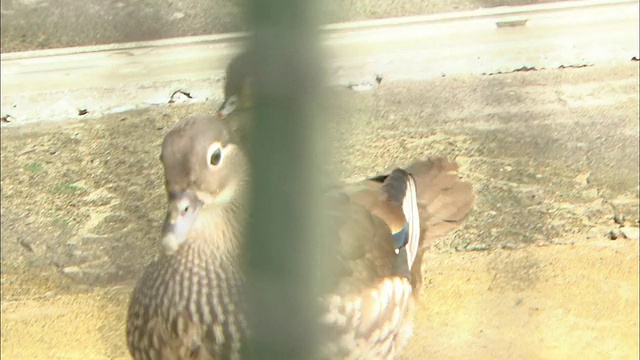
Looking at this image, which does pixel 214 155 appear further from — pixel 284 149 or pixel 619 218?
pixel 619 218

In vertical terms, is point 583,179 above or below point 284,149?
above

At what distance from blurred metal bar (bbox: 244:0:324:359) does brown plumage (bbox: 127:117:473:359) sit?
0.46ft

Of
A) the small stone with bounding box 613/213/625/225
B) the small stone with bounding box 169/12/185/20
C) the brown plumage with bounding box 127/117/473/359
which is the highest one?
the small stone with bounding box 169/12/185/20

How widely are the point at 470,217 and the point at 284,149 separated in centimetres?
133

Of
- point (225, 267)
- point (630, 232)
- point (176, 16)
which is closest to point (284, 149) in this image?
point (225, 267)

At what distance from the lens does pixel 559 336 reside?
174cm

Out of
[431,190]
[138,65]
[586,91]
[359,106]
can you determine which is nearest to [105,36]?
[138,65]

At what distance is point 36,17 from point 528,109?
139 centimetres

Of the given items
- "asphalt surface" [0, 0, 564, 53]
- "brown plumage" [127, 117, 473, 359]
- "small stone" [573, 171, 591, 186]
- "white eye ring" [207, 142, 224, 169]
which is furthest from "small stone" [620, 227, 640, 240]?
"white eye ring" [207, 142, 224, 169]

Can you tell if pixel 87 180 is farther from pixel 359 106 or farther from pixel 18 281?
pixel 359 106

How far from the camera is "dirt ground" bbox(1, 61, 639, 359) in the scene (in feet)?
5.87

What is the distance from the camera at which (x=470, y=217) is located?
204 cm

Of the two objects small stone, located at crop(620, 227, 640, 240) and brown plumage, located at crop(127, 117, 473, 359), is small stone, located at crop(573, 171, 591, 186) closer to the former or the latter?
small stone, located at crop(620, 227, 640, 240)

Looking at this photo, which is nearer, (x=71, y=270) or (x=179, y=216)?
(x=179, y=216)
